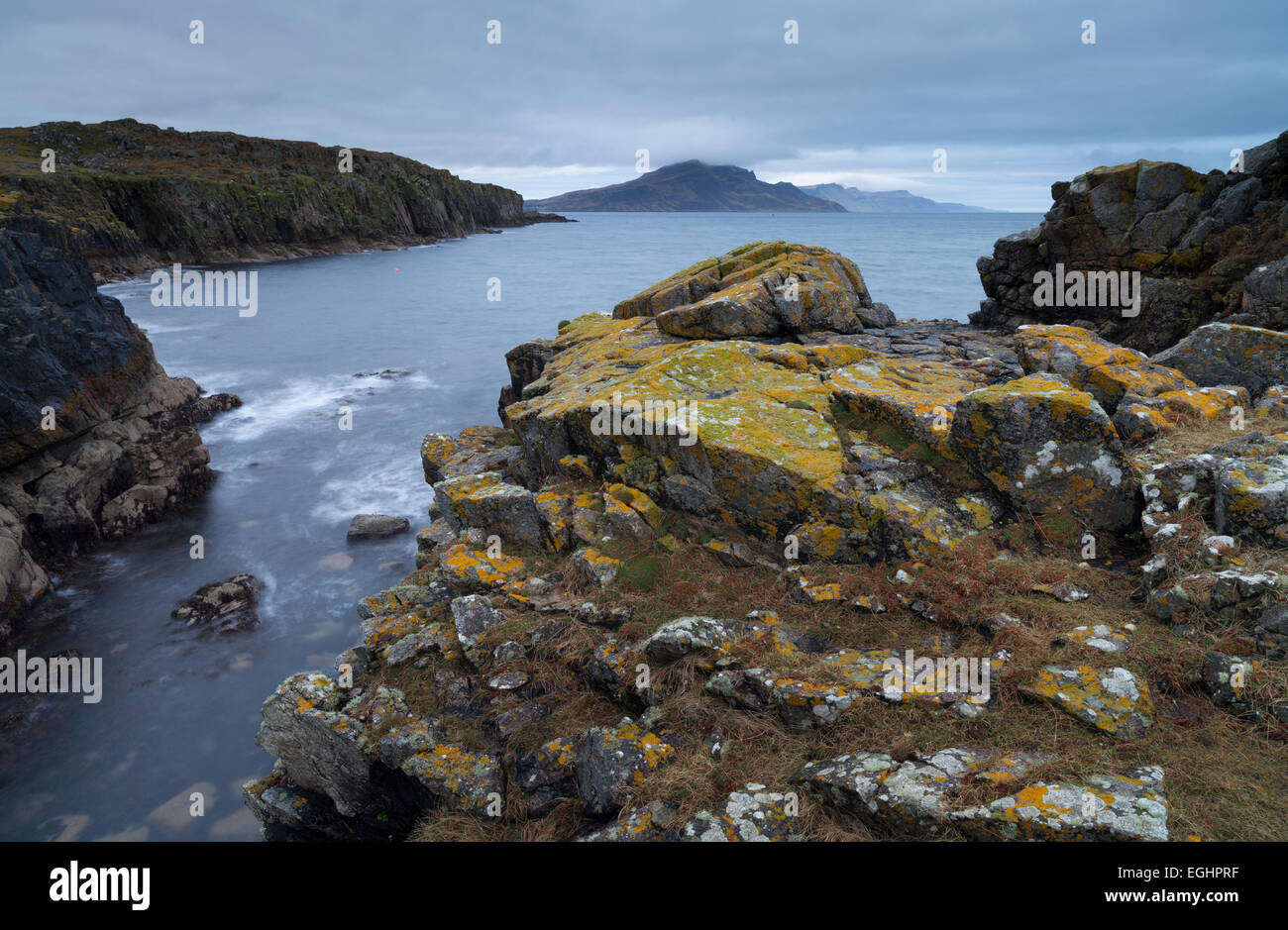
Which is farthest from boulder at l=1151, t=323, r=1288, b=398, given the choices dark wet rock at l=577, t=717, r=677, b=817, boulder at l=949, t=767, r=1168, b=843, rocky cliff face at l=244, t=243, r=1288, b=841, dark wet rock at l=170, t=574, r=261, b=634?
dark wet rock at l=170, t=574, r=261, b=634

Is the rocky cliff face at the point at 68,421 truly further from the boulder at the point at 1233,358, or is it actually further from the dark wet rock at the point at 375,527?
the boulder at the point at 1233,358

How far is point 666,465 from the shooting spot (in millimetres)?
11414

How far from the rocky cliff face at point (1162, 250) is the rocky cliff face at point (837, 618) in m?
7.47

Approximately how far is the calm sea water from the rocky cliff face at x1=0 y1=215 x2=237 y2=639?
1.24m

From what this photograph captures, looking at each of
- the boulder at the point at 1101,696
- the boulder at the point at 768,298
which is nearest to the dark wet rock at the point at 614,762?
the boulder at the point at 1101,696

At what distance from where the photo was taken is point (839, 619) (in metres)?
8.86

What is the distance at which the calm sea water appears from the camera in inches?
546

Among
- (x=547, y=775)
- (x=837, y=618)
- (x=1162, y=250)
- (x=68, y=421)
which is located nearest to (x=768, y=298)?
(x=837, y=618)

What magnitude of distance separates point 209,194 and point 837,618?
12910cm

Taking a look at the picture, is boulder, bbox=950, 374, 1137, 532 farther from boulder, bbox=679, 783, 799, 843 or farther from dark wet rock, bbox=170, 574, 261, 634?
dark wet rock, bbox=170, 574, 261, 634

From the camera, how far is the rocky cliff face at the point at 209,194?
86.4 meters

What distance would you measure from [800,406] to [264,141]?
180835 mm

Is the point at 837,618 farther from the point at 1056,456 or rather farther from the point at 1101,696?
the point at 1056,456
